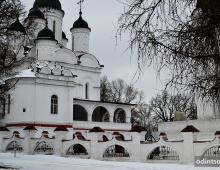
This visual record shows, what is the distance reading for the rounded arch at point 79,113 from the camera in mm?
39594

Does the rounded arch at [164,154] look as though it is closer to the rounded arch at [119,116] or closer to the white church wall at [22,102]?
the white church wall at [22,102]

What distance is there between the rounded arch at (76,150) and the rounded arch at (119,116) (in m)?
21.5

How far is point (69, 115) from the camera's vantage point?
34.9 metres

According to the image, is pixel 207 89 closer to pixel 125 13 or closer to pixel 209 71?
pixel 209 71

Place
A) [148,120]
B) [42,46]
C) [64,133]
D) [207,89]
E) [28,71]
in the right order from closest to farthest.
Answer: [207,89]
[64,133]
[28,71]
[42,46]
[148,120]

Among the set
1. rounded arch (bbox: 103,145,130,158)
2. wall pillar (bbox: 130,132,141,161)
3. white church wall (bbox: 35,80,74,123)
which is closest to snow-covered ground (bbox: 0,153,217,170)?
wall pillar (bbox: 130,132,141,161)

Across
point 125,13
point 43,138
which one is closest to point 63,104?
point 43,138

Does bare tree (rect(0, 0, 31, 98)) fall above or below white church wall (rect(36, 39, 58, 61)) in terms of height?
below

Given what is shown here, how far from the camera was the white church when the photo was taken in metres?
17.8

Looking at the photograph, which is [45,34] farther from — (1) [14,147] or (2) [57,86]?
(1) [14,147]

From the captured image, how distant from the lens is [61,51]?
4041 cm

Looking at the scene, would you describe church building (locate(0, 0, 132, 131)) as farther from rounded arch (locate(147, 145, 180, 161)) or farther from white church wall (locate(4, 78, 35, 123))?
rounded arch (locate(147, 145, 180, 161))

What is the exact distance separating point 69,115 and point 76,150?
12.5m

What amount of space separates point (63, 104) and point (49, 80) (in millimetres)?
2610
